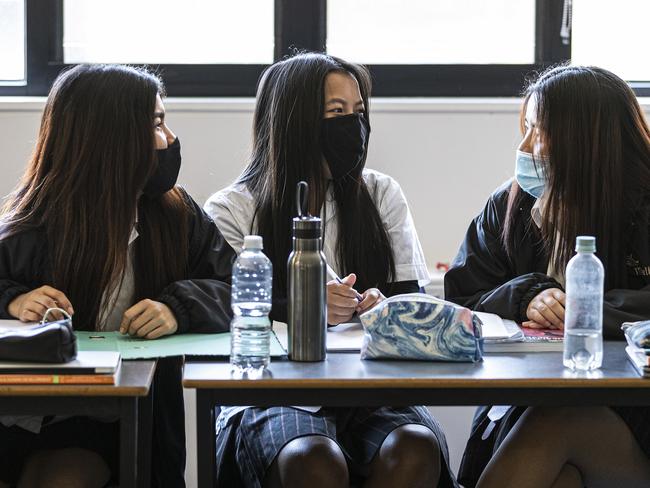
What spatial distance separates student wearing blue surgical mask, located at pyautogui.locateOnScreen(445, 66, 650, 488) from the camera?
2068mm

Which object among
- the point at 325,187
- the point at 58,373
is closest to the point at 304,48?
the point at 325,187

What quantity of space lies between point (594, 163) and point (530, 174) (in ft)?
0.45

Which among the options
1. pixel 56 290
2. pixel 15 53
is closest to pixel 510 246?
pixel 56 290

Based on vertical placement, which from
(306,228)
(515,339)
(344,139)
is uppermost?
(344,139)

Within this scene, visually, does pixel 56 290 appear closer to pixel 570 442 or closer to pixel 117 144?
pixel 117 144

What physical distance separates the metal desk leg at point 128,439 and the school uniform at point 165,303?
0.96 ft

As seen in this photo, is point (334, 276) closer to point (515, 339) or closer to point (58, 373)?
point (515, 339)

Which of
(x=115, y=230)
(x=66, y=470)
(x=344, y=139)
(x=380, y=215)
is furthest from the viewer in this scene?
(x=380, y=215)

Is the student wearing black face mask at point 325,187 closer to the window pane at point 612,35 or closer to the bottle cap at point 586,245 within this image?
the bottle cap at point 586,245

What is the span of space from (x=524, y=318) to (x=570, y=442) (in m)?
0.35

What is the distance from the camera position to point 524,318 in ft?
6.88

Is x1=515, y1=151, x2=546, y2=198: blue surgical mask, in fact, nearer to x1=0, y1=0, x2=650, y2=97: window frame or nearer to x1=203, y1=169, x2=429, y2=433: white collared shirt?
x1=203, y1=169, x2=429, y2=433: white collared shirt

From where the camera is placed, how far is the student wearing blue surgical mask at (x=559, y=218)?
81.4 inches

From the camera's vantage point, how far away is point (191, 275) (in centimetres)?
222
